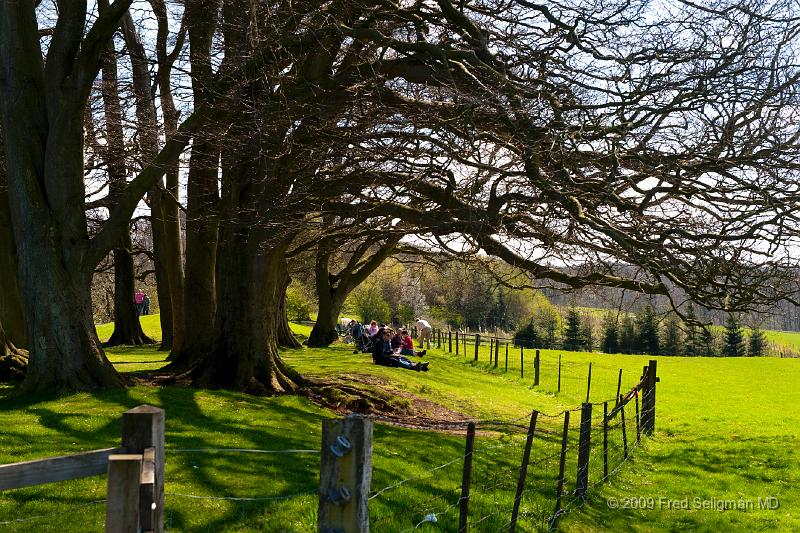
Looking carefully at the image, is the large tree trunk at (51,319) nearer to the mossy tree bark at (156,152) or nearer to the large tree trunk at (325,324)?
the mossy tree bark at (156,152)

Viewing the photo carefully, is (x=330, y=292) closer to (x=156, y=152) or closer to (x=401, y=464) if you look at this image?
(x=156, y=152)

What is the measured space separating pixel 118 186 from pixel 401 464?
51.2 ft

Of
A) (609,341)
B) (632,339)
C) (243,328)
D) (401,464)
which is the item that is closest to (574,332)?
(609,341)

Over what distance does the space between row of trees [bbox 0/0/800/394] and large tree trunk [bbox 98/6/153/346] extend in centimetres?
139

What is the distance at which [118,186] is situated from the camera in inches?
856

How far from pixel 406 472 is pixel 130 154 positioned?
12.6 meters

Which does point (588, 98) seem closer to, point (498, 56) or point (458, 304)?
point (498, 56)

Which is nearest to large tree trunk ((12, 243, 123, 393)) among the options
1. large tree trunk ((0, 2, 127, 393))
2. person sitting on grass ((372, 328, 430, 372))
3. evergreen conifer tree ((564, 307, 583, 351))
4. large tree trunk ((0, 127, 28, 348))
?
large tree trunk ((0, 2, 127, 393))

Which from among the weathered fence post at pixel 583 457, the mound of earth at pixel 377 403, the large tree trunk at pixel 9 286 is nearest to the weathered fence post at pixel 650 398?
the mound of earth at pixel 377 403

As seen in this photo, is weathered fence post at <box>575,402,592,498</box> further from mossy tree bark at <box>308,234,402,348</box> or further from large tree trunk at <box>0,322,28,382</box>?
mossy tree bark at <box>308,234,402,348</box>

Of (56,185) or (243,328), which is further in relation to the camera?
(243,328)

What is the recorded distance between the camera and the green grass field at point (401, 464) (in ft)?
23.3

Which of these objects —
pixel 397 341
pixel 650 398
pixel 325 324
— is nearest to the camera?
pixel 650 398

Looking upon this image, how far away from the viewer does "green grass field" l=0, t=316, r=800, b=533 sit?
23.3 feet
